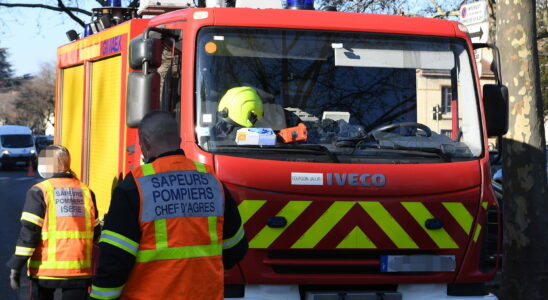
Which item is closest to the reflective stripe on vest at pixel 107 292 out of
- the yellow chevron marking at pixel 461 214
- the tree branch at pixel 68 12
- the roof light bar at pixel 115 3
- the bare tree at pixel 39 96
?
the yellow chevron marking at pixel 461 214

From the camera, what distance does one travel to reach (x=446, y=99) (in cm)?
592

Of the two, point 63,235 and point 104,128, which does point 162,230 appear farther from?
point 104,128

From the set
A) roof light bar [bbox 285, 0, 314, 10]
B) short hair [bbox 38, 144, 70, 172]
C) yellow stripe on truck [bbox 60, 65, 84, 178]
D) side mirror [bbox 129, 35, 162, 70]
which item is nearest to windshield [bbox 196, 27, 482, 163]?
side mirror [bbox 129, 35, 162, 70]

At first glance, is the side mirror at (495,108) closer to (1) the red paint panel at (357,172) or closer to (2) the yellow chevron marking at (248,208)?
(1) the red paint panel at (357,172)

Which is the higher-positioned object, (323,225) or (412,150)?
(412,150)

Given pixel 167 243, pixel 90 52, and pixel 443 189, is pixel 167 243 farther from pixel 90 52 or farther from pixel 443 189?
pixel 90 52

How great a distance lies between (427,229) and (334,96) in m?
1.03

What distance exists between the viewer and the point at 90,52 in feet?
24.5

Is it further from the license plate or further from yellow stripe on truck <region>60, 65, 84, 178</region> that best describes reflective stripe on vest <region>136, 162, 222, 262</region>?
yellow stripe on truck <region>60, 65, 84, 178</region>

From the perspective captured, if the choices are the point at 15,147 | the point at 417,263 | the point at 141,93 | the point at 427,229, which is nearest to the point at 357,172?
the point at 427,229

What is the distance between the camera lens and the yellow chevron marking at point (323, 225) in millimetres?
5387

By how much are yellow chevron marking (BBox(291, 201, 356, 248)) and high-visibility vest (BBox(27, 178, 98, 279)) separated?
1.36 m

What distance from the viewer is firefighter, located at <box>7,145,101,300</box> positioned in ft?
18.1

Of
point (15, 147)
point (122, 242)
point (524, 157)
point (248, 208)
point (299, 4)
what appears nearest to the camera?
point (122, 242)
